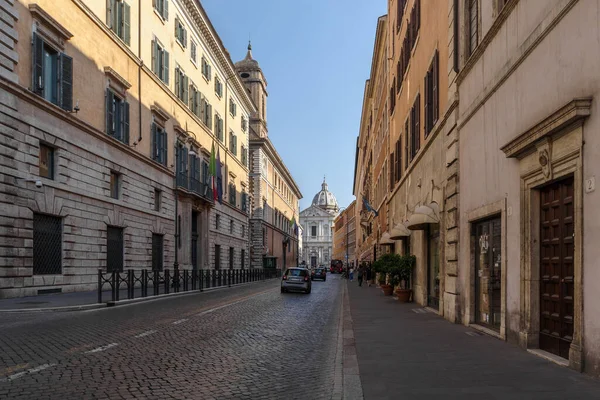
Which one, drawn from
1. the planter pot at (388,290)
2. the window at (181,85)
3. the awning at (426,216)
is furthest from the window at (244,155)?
the awning at (426,216)

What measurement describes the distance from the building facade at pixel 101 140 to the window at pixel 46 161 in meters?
0.05

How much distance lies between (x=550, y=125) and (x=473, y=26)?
584 cm

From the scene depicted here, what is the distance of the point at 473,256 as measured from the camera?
39.9 feet

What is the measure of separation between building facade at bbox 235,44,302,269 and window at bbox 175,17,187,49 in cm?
2684

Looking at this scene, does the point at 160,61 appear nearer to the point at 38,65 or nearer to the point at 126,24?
the point at 126,24

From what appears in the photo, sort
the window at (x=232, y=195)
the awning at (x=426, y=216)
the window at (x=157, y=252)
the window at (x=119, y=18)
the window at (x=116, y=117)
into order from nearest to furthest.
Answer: the awning at (x=426, y=216) < the window at (x=116, y=117) < the window at (x=119, y=18) < the window at (x=157, y=252) < the window at (x=232, y=195)

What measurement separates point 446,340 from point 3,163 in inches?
Result: 585

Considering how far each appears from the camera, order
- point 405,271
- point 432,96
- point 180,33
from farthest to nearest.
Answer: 1. point 180,33
2. point 405,271
3. point 432,96

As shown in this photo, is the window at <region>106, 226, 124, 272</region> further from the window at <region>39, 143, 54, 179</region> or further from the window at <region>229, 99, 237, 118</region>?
the window at <region>229, 99, 237, 118</region>

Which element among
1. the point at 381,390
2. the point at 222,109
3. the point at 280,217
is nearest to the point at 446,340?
the point at 381,390

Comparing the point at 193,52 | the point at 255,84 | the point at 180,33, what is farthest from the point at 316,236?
the point at 180,33

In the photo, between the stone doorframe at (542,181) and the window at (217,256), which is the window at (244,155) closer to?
the window at (217,256)

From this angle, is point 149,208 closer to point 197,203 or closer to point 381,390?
point 197,203

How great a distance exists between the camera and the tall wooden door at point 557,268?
24.6 feet
